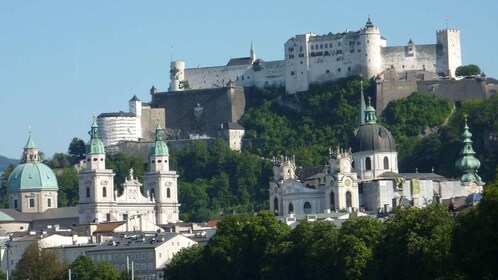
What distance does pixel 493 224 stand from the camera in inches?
2518

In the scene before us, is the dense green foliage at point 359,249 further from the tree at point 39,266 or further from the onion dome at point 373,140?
the onion dome at point 373,140

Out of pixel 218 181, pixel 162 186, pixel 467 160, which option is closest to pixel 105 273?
pixel 467 160

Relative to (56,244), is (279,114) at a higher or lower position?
higher

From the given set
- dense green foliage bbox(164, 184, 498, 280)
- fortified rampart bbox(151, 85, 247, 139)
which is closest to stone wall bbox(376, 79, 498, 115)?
fortified rampart bbox(151, 85, 247, 139)

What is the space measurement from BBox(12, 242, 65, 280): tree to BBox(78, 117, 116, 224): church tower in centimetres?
2608

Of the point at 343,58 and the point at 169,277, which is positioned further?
the point at 343,58

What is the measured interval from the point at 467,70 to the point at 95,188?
31382 mm

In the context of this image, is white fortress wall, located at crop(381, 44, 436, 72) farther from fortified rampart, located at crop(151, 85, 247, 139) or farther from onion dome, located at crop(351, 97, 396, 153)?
onion dome, located at crop(351, 97, 396, 153)

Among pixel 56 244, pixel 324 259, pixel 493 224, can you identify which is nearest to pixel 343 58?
pixel 56 244

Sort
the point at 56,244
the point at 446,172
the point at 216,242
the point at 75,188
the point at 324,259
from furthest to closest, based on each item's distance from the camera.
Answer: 1. the point at 75,188
2. the point at 446,172
3. the point at 56,244
4. the point at 216,242
5. the point at 324,259

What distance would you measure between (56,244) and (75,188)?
30.5m

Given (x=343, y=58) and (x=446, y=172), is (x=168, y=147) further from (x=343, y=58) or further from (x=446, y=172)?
(x=446, y=172)

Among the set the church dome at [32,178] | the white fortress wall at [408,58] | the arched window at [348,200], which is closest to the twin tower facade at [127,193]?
the church dome at [32,178]

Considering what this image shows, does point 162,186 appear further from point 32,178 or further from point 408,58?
point 408,58
